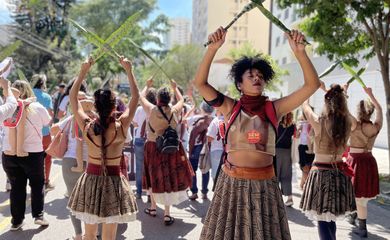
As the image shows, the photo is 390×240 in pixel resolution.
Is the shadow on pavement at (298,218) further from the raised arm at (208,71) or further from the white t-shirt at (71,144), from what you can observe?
the raised arm at (208,71)

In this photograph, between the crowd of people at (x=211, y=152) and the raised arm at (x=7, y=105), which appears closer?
the crowd of people at (x=211, y=152)

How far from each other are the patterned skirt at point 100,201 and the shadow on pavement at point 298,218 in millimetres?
3315

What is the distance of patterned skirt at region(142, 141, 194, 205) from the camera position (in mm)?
5801

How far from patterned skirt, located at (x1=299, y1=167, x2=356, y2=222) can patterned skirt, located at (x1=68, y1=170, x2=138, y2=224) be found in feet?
6.73

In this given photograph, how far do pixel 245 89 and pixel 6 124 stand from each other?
3.64m

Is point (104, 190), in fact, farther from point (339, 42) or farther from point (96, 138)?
point (339, 42)

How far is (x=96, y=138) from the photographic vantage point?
12.5 ft

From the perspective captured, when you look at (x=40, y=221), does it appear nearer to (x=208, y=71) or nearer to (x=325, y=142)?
(x=208, y=71)

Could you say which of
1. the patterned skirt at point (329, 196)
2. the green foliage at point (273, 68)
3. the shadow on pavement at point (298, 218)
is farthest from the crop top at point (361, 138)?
the shadow on pavement at point (298, 218)

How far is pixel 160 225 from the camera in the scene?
5.80m

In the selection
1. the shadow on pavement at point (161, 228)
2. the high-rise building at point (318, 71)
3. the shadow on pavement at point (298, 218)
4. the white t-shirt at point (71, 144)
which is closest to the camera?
the white t-shirt at point (71, 144)

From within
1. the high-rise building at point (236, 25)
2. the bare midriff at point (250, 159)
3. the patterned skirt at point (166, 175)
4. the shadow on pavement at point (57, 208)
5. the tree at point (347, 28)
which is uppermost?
the high-rise building at point (236, 25)

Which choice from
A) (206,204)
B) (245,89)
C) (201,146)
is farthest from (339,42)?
(245,89)

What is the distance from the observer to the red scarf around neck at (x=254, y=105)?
9.65ft
